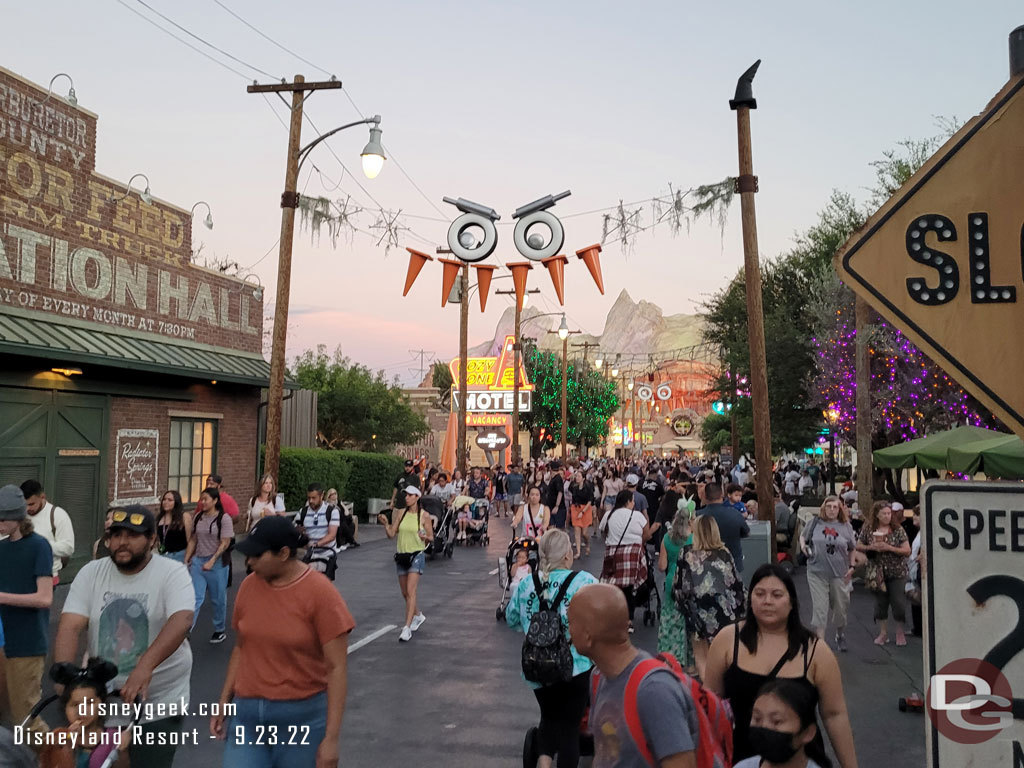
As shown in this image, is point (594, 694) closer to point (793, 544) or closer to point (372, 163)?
point (372, 163)

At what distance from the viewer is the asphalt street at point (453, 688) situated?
22.1 ft

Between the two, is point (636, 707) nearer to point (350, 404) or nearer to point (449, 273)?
point (449, 273)

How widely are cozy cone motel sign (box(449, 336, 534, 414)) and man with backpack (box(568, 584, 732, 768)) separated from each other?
46.9 meters

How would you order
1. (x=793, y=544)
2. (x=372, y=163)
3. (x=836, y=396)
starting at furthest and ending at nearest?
(x=836, y=396)
(x=793, y=544)
(x=372, y=163)

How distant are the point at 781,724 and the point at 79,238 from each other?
16.3m

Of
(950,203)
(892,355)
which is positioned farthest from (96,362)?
(892,355)

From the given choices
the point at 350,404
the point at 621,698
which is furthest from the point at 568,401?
the point at 621,698

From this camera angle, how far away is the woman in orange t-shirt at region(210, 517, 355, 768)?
13.8ft

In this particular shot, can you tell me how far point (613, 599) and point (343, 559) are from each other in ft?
53.2

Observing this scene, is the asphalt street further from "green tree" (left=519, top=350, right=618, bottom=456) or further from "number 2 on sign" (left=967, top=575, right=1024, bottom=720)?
"green tree" (left=519, top=350, right=618, bottom=456)

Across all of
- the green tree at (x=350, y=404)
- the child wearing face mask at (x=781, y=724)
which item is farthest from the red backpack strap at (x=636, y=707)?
the green tree at (x=350, y=404)

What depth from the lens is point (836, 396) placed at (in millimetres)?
26906

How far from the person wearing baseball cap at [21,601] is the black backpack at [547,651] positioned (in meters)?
2.88

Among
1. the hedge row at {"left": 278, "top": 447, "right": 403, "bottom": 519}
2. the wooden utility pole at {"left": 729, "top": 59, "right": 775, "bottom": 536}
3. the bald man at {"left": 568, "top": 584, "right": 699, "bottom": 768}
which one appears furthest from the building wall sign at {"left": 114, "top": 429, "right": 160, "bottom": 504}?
the bald man at {"left": 568, "top": 584, "right": 699, "bottom": 768}
